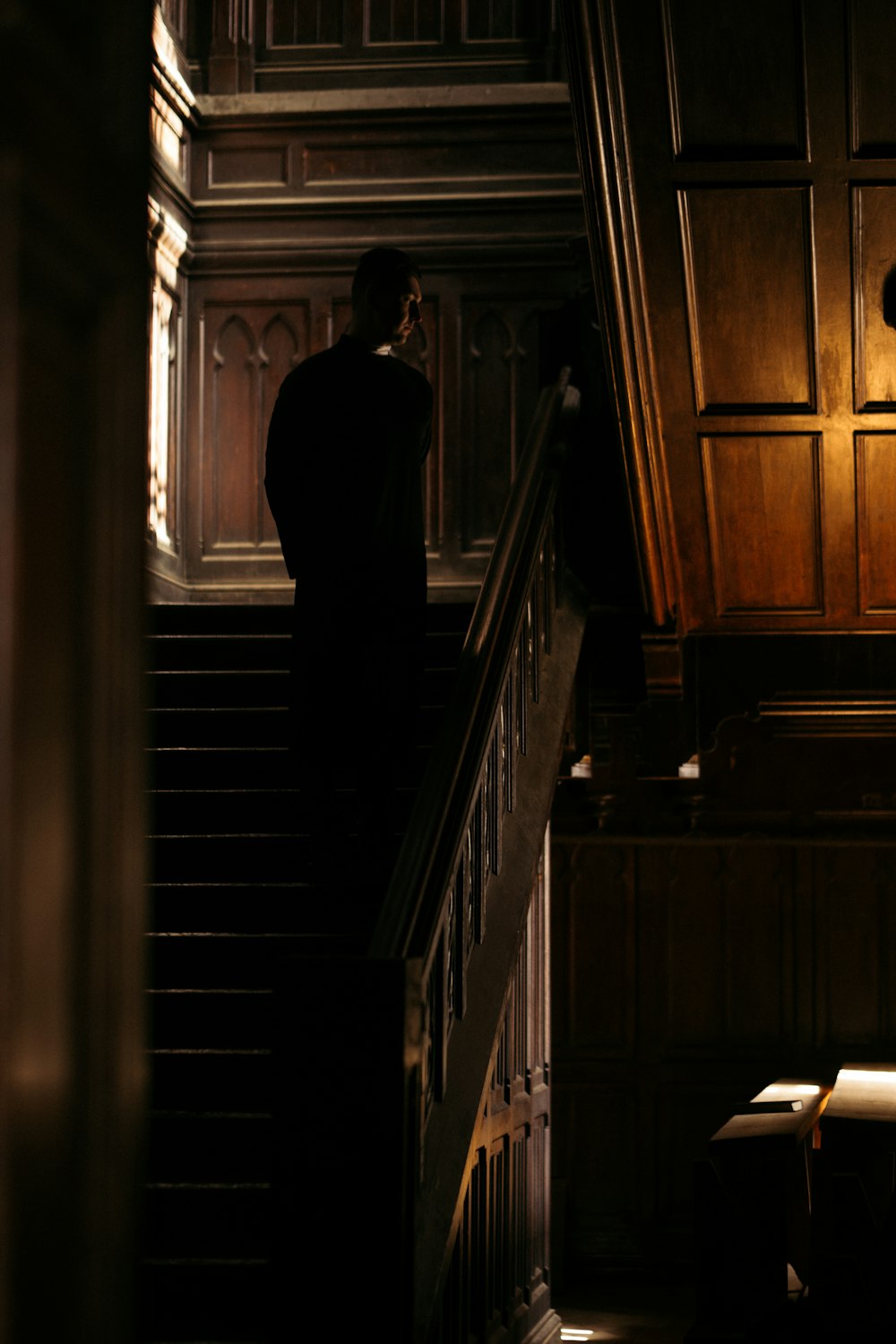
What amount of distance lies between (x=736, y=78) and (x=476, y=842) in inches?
92.5

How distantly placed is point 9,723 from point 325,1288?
2958 millimetres

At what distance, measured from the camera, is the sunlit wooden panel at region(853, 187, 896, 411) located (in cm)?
512

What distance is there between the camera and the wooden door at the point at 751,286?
188 inches

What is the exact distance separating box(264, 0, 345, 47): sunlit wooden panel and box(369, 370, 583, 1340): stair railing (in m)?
3.97

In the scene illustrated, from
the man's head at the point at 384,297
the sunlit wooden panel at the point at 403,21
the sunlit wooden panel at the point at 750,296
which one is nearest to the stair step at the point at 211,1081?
the man's head at the point at 384,297

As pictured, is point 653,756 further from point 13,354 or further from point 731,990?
point 13,354

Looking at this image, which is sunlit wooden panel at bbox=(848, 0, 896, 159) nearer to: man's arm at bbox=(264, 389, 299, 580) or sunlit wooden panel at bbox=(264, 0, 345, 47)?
man's arm at bbox=(264, 389, 299, 580)

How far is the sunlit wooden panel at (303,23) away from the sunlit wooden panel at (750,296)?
4552mm

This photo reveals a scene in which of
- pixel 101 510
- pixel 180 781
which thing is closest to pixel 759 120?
pixel 180 781

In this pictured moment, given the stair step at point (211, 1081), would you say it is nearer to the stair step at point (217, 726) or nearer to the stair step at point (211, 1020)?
the stair step at point (211, 1020)

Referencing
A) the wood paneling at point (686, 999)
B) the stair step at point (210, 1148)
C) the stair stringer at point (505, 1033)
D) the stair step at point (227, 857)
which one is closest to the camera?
the stair stringer at point (505, 1033)

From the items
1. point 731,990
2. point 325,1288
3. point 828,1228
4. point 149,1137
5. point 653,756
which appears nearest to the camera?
point 325,1288

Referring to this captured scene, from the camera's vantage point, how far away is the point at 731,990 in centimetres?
866

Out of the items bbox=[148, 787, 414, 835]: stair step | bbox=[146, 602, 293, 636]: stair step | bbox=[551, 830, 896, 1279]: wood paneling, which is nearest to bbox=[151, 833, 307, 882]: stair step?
bbox=[148, 787, 414, 835]: stair step
